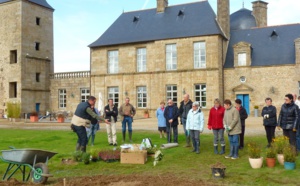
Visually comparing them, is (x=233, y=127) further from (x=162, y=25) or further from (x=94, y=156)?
(x=162, y=25)

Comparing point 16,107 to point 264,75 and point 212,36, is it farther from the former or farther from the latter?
point 264,75

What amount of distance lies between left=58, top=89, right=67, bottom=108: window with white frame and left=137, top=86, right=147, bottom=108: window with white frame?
955 cm

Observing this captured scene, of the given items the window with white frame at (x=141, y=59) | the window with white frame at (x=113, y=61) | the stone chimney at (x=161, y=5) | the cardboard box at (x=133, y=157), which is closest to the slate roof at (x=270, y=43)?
the stone chimney at (x=161, y=5)

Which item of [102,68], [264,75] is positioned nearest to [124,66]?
[102,68]

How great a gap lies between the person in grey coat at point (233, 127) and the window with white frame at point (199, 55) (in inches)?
800

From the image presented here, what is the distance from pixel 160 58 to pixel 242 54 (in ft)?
23.0

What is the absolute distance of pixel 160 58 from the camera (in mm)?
32031

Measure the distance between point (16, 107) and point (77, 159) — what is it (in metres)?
23.3

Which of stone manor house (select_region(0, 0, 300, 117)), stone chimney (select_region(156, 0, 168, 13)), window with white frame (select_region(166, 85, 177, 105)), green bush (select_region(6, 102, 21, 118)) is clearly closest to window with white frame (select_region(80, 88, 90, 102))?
stone manor house (select_region(0, 0, 300, 117))

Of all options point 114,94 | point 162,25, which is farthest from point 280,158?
point 114,94

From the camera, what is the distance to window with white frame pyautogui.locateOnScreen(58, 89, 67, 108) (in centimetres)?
3844

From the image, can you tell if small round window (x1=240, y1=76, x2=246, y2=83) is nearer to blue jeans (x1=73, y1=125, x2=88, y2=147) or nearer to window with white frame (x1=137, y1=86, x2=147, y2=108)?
window with white frame (x1=137, y1=86, x2=147, y2=108)

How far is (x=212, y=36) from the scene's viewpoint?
2980 centimetres

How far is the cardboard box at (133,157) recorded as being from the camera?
10.2 meters
